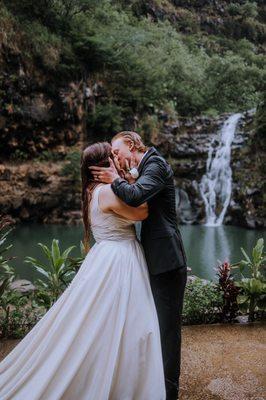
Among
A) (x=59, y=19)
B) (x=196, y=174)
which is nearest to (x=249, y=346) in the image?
(x=196, y=174)

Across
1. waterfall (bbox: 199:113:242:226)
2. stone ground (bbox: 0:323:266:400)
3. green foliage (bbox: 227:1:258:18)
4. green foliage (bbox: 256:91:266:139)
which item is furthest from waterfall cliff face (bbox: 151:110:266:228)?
green foliage (bbox: 227:1:258:18)

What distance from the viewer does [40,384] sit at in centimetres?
248

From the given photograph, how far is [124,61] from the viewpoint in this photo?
23.8 meters

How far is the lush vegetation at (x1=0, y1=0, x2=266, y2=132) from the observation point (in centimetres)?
2097

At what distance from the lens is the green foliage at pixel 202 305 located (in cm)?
473

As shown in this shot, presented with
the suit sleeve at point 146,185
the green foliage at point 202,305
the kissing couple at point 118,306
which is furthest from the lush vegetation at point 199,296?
the suit sleeve at point 146,185

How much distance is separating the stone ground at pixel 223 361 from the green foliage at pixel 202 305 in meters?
0.13

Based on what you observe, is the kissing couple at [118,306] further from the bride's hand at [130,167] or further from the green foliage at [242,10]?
the green foliage at [242,10]

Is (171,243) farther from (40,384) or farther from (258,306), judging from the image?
(258,306)

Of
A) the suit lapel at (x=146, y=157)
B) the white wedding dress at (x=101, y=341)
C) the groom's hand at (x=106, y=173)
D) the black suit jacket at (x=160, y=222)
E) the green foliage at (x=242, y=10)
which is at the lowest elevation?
the white wedding dress at (x=101, y=341)

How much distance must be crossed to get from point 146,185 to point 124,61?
22.8 m

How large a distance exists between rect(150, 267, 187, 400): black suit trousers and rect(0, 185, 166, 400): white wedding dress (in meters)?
0.06

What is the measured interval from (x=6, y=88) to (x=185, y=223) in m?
11.3

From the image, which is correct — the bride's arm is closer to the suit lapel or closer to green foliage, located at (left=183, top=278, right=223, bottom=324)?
the suit lapel
